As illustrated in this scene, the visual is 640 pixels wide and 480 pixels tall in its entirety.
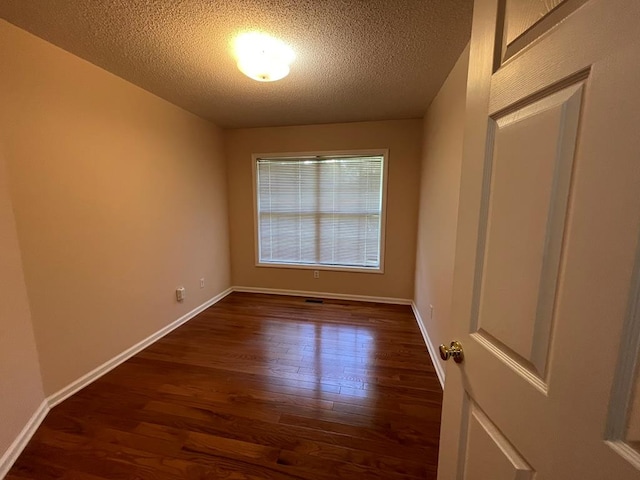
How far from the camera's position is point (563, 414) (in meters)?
0.49

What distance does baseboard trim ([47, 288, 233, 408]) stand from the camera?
179cm

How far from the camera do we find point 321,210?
3680mm

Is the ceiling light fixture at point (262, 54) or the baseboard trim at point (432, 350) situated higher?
the ceiling light fixture at point (262, 54)

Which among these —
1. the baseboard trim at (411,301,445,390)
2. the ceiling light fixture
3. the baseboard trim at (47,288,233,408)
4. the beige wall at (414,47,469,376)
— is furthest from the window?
the ceiling light fixture

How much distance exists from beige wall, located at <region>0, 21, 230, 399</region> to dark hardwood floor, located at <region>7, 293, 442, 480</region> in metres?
0.40

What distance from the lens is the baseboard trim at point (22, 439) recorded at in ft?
4.39

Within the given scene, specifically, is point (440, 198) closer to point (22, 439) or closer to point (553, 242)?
point (553, 242)

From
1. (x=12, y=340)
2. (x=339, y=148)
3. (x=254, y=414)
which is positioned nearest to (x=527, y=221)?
(x=254, y=414)

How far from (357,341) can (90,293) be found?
2.24 metres

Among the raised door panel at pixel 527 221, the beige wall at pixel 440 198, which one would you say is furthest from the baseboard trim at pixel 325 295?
the raised door panel at pixel 527 221

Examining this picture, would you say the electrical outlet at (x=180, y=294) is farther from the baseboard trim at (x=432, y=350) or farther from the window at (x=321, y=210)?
the baseboard trim at (x=432, y=350)

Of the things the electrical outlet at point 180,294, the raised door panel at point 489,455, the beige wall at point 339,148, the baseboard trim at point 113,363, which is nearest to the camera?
the raised door panel at point 489,455

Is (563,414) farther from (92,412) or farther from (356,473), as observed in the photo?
(92,412)

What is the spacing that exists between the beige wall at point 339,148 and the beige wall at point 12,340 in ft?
8.00
